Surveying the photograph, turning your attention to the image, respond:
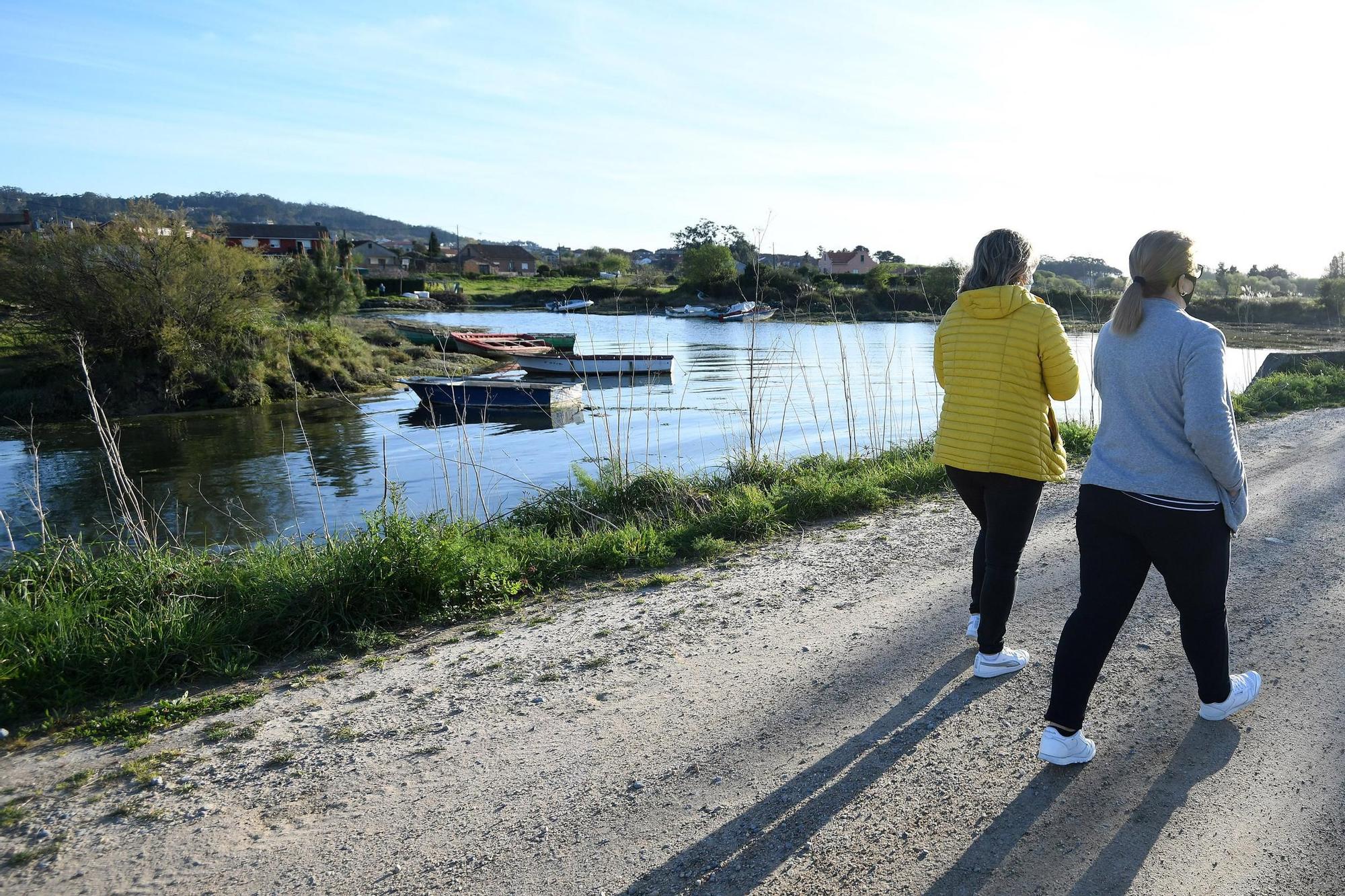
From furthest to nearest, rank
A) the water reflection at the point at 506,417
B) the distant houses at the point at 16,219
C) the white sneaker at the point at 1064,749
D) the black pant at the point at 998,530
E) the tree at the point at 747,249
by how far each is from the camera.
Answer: the distant houses at the point at 16,219, the water reflection at the point at 506,417, the tree at the point at 747,249, the black pant at the point at 998,530, the white sneaker at the point at 1064,749

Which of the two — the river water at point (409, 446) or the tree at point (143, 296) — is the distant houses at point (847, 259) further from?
the tree at point (143, 296)

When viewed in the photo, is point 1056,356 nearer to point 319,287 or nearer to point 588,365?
point 588,365

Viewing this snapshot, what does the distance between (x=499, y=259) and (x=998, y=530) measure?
13290 centimetres

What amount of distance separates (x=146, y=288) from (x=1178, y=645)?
1050 inches

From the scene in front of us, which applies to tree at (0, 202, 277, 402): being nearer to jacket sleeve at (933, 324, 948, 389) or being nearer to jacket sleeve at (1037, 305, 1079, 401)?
jacket sleeve at (933, 324, 948, 389)

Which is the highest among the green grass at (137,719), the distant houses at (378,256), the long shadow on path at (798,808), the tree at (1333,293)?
the distant houses at (378,256)

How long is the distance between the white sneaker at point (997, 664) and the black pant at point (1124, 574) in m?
0.70

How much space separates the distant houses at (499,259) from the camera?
409ft

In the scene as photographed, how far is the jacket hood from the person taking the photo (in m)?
3.23

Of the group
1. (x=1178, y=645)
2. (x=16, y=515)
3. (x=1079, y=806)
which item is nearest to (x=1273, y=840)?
(x=1079, y=806)

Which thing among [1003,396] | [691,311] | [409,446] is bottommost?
[409,446]

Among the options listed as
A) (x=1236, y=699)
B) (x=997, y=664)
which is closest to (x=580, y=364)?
(x=997, y=664)

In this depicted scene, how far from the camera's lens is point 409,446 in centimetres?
1864

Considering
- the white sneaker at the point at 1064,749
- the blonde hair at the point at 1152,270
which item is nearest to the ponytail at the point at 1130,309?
the blonde hair at the point at 1152,270
